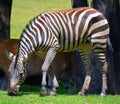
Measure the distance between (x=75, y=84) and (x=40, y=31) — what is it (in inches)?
200

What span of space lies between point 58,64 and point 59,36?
151 inches

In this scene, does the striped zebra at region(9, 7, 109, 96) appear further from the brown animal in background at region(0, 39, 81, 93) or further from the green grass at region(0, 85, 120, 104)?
the brown animal in background at region(0, 39, 81, 93)

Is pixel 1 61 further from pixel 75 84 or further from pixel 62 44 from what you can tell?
pixel 62 44

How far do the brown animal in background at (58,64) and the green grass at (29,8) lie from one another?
25.6m

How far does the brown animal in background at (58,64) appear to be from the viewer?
14.6 metres

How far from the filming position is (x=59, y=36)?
35.4 ft

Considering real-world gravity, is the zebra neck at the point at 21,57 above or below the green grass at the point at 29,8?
below

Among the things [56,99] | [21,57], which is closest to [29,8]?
[21,57]

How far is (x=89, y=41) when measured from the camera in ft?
36.0

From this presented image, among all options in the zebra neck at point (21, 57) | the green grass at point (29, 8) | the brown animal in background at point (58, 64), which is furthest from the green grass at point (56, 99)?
the green grass at point (29, 8)

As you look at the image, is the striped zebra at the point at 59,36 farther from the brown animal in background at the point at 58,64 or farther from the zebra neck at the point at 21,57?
the brown animal in background at the point at 58,64

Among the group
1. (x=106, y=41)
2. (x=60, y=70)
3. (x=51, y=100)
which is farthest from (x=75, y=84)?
(x=51, y=100)

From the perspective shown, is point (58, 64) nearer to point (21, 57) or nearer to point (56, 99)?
point (21, 57)

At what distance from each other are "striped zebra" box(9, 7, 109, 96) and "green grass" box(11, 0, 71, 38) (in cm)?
3003
